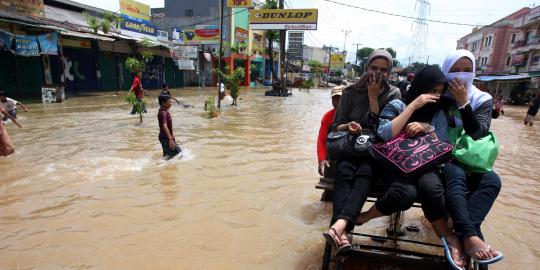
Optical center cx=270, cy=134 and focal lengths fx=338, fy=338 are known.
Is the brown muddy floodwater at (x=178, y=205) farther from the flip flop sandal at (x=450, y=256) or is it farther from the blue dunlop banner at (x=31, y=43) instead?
the blue dunlop banner at (x=31, y=43)

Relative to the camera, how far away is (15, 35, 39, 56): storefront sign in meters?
13.5

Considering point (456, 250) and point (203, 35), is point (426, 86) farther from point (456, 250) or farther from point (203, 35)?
point (203, 35)

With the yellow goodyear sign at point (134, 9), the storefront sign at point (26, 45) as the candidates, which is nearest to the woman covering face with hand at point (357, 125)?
the storefront sign at point (26, 45)

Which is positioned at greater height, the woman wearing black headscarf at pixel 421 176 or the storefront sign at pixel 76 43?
the storefront sign at pixel 76 43

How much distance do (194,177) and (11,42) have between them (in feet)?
40.6

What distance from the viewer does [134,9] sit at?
86.9ft

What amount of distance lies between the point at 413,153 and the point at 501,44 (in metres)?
49.3

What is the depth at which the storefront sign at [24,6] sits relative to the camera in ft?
47.8

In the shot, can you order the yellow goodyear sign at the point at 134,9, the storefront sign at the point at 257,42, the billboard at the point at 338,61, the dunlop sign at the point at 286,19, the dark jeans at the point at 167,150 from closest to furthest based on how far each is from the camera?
the dark jeans at the point at 167,150
the dunlop sign at the point at 286,19
the yellow goodyear sign at the point at 134,9
the storefront sign at the point at 257,42
the billboard at the point at 338,61

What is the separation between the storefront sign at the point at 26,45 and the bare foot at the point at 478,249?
16486 millimetres

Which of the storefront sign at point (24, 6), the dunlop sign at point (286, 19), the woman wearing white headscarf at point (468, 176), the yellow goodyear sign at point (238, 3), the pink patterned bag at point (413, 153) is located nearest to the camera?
the woman wearing white headscarf at point (468, 176)

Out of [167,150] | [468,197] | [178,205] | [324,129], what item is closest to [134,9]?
[167,150]

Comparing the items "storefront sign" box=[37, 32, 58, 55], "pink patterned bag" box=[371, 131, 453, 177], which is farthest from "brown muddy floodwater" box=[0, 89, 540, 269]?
"storefront sign" box=[37, 32, 58, 55]

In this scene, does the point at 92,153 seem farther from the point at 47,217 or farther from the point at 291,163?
the point at 291,163
